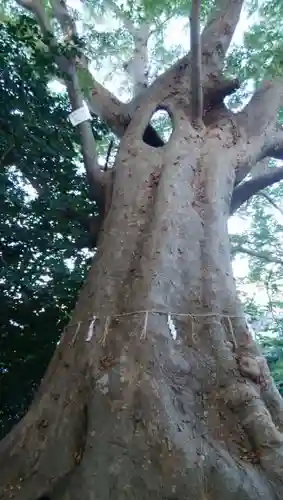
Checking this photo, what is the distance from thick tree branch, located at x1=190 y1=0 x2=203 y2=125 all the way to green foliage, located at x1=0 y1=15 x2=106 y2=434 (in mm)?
1040

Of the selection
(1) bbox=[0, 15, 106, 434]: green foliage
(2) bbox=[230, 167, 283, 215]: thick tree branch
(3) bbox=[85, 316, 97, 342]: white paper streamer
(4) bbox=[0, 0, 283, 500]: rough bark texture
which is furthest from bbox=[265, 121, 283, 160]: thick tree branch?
(3) bbox=[85, 316, 97, 342]: white paper streamer

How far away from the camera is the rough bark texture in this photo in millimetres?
1563

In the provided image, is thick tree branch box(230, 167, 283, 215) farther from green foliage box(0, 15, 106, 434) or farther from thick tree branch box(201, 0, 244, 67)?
green foliage box(0, 15, 106, 434)

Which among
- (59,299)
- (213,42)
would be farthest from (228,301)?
(213,42)

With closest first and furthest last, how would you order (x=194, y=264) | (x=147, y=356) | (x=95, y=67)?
(x=147, y=356), (x=194, y=264), (x=95, y=67)

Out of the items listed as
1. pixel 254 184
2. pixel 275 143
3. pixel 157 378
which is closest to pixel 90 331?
pixel 157 378

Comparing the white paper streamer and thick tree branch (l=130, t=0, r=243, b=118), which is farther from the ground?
thick tree branch (l=130, t=0, r=243, b=118)

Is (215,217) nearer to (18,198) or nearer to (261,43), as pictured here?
(18,198)

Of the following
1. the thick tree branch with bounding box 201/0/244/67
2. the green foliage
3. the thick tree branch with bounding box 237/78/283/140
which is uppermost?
the thick tree branch with bounding box 201/0/244/67

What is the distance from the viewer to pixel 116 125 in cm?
396

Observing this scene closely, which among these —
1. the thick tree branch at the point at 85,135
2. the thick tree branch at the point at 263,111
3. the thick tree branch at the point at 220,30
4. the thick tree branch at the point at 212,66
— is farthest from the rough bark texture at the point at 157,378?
the thick tree branch at the point at 220,30

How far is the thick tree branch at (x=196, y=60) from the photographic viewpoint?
2.57 metres

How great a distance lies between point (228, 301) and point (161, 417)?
0.75 metres

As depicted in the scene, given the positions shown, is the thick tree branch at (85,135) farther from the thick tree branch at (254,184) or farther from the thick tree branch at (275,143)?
the thick tree branch at (275,143)
